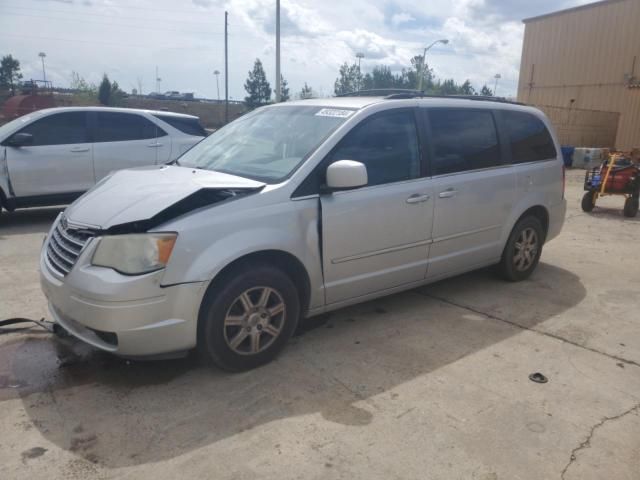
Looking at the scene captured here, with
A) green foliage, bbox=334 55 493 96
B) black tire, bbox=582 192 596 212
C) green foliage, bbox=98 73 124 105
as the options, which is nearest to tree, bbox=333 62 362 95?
green foliage, bbox=334 55 493 96

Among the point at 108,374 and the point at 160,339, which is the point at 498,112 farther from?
the point at 108,374

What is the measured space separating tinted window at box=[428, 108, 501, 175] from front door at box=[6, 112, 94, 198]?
6003mm

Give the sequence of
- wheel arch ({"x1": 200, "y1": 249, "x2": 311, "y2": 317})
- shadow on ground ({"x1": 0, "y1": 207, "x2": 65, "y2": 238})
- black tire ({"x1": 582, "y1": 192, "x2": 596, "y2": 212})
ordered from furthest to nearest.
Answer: black tire ({"x1": 582, "y1": 192, "x2": 596, "y2": 212}) → shadow on ground ({"x1": 0, "y1": 207, "x2": 65, "y2": 238}) → wheel arch ({"x1": 200, "y1": 249, "x2": 311, "y2": 317})

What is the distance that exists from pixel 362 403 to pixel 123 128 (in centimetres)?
705

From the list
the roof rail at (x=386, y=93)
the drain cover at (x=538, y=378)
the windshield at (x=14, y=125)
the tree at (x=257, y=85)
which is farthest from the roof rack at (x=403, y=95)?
the tree at (x=257, y=85)

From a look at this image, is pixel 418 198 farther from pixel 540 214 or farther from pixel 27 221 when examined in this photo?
pixel 27 221

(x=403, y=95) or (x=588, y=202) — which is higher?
(x=403, y=95)

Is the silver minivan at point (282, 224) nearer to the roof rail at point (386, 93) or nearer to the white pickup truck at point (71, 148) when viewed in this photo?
the roof rail at point (386, 93)

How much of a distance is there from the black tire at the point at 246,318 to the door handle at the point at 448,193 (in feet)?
5.23

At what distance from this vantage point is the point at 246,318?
331 centimetres

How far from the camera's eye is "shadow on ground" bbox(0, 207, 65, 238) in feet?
24.5

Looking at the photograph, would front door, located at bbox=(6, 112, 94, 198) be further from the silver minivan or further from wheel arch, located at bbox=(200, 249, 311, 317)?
wheel arch, located at bbox=(200, 249, 311, 317)

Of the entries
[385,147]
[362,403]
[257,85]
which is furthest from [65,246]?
[257,85]

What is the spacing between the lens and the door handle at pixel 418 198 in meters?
4.06
